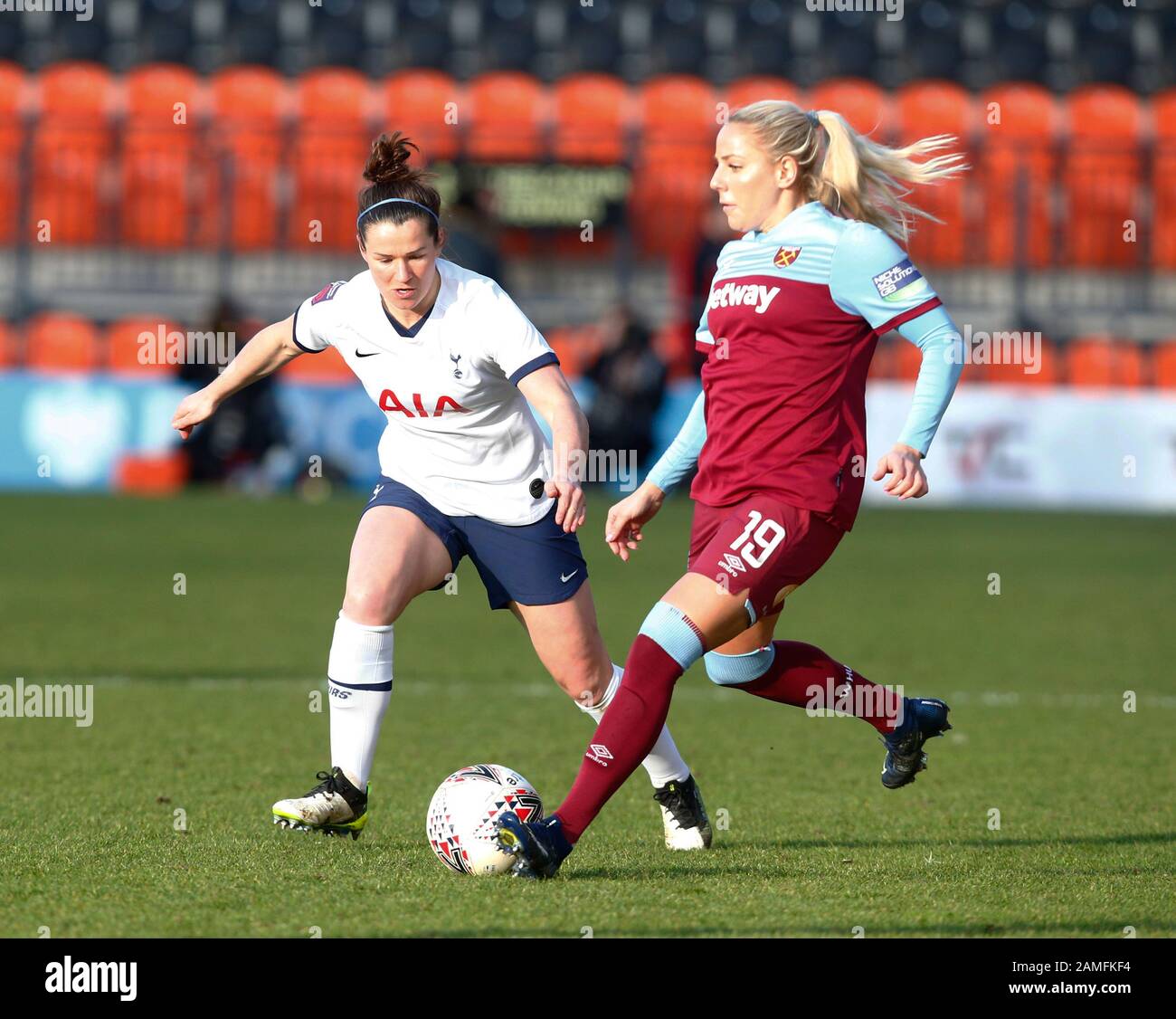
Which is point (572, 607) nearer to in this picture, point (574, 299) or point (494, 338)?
point (494, 338)

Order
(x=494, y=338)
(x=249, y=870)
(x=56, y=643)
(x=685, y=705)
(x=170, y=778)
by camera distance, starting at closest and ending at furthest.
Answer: (x=249, y=870), (x=494, y=338), (x=170, y=778), (x=685, y=705), (x=56, y=643)

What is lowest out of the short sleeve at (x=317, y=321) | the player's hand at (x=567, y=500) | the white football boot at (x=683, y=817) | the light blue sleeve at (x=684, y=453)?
the white football boot at (x=683, y=817)

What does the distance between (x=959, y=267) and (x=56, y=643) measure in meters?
12.3

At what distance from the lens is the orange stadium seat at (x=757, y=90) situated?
20078 millimetres

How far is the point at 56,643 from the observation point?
901 cm

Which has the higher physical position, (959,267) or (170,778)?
(959,267)

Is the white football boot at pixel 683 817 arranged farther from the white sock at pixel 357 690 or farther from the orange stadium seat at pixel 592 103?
the orange stadium seat at pixel 592 103

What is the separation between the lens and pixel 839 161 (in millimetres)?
4754

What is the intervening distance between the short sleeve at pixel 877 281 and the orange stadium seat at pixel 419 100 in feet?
49.7

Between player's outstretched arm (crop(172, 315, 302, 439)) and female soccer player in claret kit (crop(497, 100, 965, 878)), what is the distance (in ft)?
3.52

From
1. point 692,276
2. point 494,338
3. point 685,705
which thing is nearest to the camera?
point 494,338

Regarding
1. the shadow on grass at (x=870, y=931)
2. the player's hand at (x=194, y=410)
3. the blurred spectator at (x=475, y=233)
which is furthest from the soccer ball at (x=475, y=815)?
the blurred spectator at (x=475, y=233)
